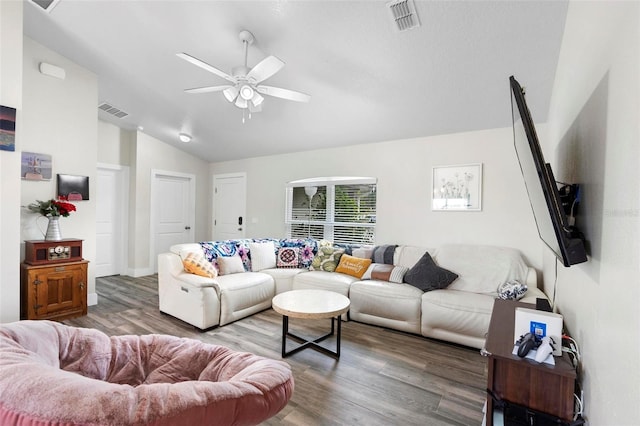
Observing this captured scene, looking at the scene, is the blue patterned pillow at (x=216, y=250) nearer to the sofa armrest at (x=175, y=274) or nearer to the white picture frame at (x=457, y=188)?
the sofa armrest at (x=175, y=274)

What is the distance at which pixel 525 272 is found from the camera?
3.00 m

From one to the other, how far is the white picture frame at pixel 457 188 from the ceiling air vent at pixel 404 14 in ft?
6.45

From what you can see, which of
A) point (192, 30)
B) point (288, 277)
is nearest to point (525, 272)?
point (288, 277)

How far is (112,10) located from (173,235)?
4.05 m

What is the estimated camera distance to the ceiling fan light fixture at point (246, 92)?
245cm

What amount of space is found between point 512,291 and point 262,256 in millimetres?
2954

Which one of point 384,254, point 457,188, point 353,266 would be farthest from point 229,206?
point 457,188

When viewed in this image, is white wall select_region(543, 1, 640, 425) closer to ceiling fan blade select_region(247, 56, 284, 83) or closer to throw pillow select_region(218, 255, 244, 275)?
ceiling fan blade select_region(247, 56, 284, 83)

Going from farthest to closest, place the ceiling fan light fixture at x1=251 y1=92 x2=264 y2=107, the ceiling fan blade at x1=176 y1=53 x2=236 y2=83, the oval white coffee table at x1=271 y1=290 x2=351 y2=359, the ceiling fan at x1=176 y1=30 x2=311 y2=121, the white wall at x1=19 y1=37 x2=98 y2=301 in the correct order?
the white wall at x1=19 y1=37 x2=98 y2=301
the ceiling fan light fixture at x1=251 y1=92 x2=264 y2=107
the oval white coffee table at x1=271 y1=290 x2=351 y2=359
the ceiling fan at x1=176 y1=30 x2=311 y2=121
the ceiling fan blade at x1=176 y1=53 x2=236 y2=83

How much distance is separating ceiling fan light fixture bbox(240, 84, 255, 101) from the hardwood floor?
223 centimetres

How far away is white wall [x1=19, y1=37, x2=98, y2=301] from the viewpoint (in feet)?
10.6

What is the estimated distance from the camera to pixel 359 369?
7.67ft

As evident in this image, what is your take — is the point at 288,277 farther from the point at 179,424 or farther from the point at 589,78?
the point at 589,78

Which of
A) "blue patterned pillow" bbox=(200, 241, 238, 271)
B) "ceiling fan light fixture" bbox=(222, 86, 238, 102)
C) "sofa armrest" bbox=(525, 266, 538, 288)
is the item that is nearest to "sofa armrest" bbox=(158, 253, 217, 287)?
"blue patterned pillow" bbox=(200, 241, 238, 271)
